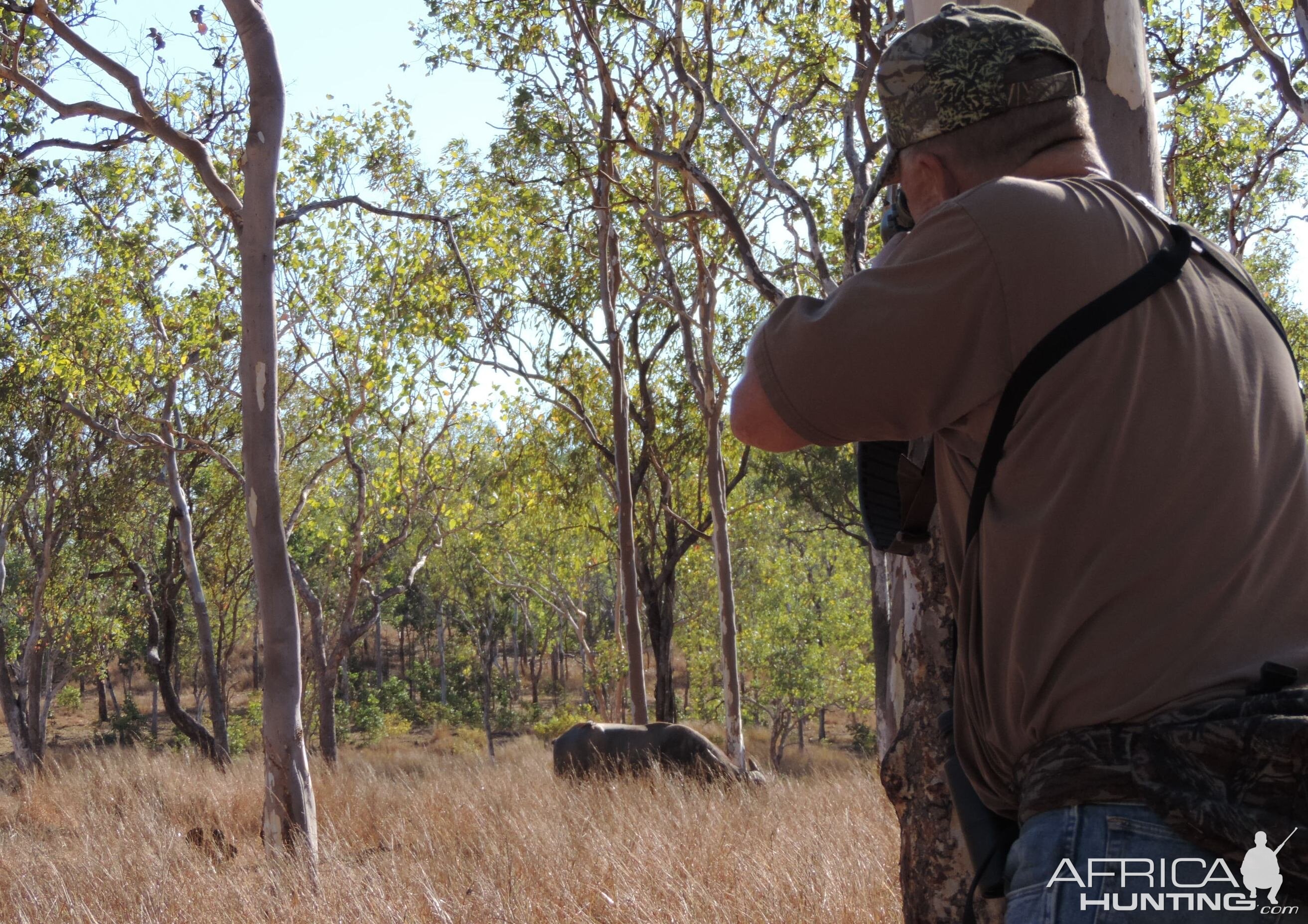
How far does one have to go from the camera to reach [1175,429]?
1237 millimetres

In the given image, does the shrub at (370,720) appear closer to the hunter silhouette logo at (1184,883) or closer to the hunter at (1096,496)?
the hunter at (1096,496)

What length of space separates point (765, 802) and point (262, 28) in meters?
5.49

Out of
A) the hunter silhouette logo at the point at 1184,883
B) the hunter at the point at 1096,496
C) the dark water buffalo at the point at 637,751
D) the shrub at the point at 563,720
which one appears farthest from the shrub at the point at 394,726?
the hunter silhouette logo at the point at 1184,883

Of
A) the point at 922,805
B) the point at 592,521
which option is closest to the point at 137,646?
the point at 592,521

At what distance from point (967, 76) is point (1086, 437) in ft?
1.77

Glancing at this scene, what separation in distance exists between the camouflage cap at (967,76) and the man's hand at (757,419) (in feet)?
1.39

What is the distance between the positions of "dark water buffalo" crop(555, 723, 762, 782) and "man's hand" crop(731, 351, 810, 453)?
7.96 meters

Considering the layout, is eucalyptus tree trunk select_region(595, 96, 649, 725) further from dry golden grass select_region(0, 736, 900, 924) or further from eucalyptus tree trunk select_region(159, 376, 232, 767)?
eucalyptus tree trunk select_region(159, 376, 232, 767)

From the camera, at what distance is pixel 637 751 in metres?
9.73

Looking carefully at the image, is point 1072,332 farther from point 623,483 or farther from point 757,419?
point 623,483

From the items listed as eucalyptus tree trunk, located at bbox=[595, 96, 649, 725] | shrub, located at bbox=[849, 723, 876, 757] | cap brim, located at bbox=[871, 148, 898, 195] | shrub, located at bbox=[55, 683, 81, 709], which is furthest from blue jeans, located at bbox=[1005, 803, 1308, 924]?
shrub, located at bbox=[55, 683, 81, 709]

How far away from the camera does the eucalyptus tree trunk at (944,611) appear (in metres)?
2.26

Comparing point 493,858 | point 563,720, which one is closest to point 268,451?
point 493,858

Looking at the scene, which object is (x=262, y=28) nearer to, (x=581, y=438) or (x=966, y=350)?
(x=966, y=350)
